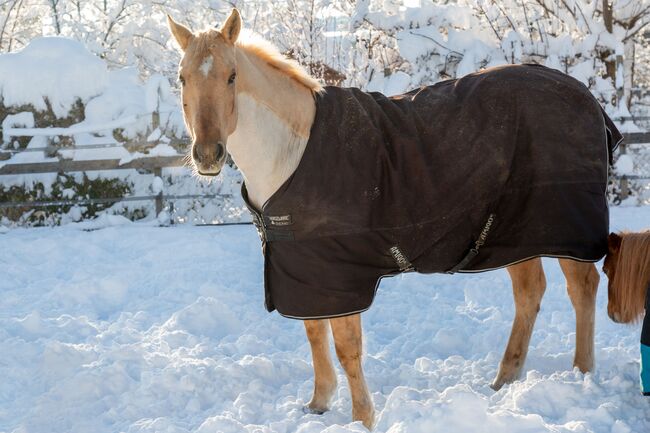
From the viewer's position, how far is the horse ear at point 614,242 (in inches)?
142

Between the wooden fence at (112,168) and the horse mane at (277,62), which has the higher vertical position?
the horse mane at (277,62)

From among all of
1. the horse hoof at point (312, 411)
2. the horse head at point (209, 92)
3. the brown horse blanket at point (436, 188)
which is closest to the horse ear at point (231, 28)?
the horse head at point (209, 92)

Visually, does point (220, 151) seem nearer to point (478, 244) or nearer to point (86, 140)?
point (478, 244)

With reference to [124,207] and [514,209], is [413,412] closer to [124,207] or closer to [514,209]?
[514,209]

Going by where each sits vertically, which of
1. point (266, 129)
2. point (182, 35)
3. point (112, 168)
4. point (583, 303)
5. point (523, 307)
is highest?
point (182, 35)

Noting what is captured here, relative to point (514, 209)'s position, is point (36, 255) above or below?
below

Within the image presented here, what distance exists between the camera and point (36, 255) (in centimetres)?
817

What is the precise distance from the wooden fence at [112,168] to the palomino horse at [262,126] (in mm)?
7103

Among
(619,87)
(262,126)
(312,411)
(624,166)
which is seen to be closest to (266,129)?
(262,126)

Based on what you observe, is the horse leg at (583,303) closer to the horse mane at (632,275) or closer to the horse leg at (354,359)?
the horse mane at (632,275)

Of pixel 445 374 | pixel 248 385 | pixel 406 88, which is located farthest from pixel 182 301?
pixel 406 88

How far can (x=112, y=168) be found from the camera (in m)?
10.8

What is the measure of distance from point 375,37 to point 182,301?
7.88 meters

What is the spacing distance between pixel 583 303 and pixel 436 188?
109 cm
